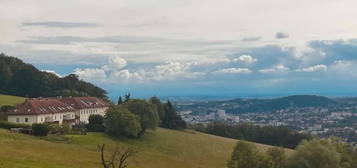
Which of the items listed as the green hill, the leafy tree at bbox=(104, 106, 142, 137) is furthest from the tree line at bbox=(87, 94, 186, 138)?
the green hill

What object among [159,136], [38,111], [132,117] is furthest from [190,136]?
[38,111]

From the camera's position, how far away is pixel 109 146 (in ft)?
245

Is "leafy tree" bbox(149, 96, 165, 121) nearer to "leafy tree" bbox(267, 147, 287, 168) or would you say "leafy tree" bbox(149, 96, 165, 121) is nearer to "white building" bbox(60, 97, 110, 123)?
"white building" bbox(60, 97, 110, 123)

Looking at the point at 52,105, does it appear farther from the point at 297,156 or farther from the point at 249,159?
the point at 297,156

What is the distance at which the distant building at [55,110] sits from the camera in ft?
290

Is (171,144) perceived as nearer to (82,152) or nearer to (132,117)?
(132,117)

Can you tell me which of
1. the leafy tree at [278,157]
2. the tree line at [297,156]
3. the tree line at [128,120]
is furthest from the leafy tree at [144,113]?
the leafy tree at [278,157]

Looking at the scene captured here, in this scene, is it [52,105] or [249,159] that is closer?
[249,159]

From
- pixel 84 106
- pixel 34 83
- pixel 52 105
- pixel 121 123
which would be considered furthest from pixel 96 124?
pixel 34 83

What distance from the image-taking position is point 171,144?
9069 cm

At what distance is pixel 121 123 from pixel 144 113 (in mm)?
9365

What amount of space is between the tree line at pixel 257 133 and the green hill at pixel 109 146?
4015 centimetres

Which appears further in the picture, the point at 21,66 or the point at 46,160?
the point at 21,66

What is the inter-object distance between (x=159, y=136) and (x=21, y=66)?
7633 centimetres
